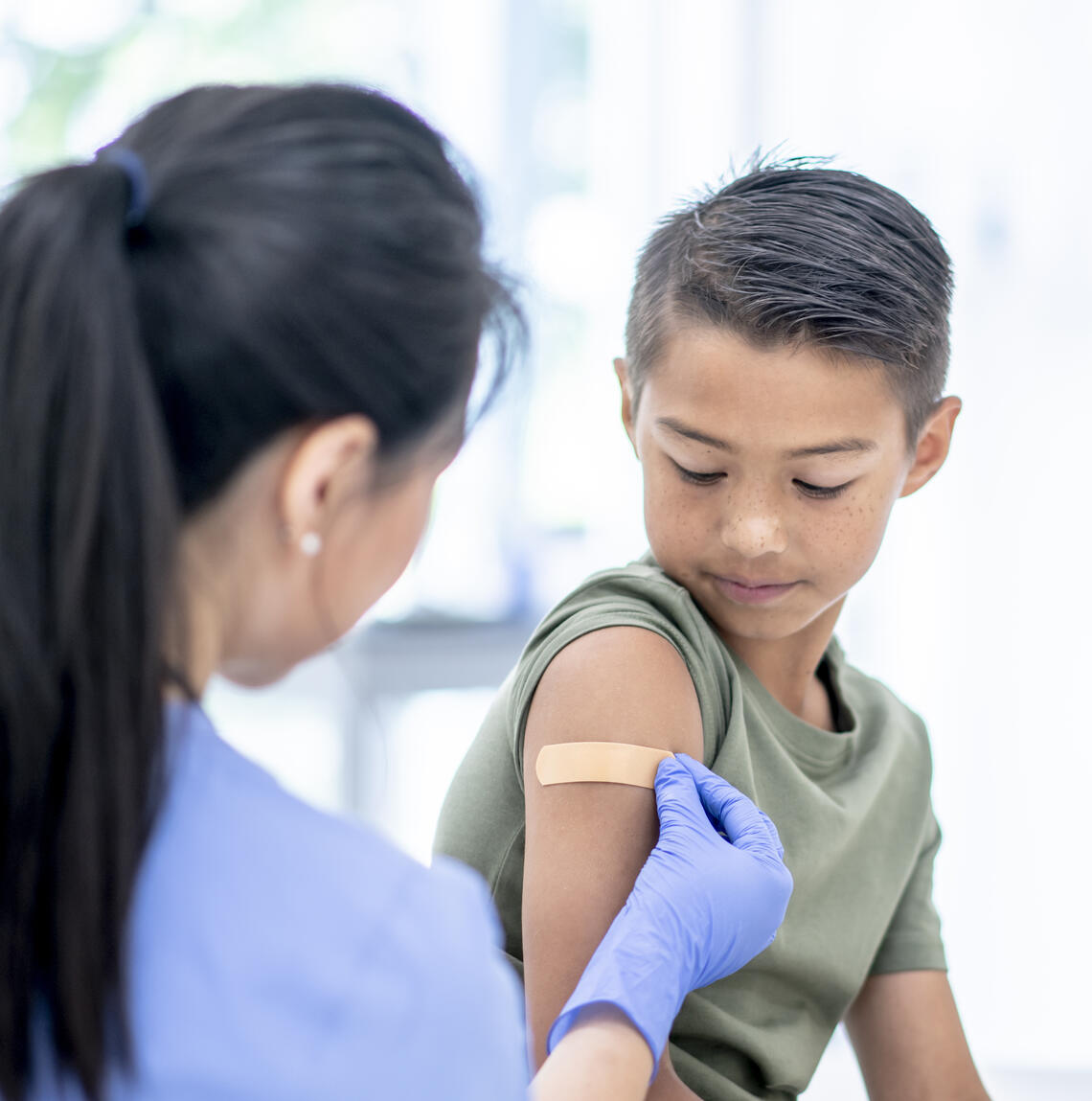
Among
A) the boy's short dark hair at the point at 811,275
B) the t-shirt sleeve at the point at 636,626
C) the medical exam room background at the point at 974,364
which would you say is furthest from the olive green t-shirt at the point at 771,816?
the medical exam room background at the point at 974,364

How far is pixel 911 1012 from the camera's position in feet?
4.14

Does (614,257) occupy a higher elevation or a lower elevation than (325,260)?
lower

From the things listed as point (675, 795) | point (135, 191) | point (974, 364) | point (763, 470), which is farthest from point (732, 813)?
point (974, 364)

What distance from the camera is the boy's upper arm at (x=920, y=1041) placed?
126 cm

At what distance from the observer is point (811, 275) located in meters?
1.00

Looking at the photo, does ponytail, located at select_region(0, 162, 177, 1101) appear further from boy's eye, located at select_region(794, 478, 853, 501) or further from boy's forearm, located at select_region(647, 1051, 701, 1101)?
boy's eye, located at select_region(794, 478, 853, 501)

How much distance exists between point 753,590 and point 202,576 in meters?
0.55

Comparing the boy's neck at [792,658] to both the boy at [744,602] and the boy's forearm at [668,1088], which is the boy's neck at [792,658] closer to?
the boy at [744,602]

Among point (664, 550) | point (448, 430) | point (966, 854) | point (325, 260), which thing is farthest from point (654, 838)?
A: point (966, 854)

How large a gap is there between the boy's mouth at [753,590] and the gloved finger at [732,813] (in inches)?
6.7

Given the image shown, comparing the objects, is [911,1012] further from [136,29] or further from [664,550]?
[136,29]

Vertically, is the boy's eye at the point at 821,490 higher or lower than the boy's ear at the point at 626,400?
lower

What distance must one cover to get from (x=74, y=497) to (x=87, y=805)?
15cm

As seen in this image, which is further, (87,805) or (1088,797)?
(1088,797)
